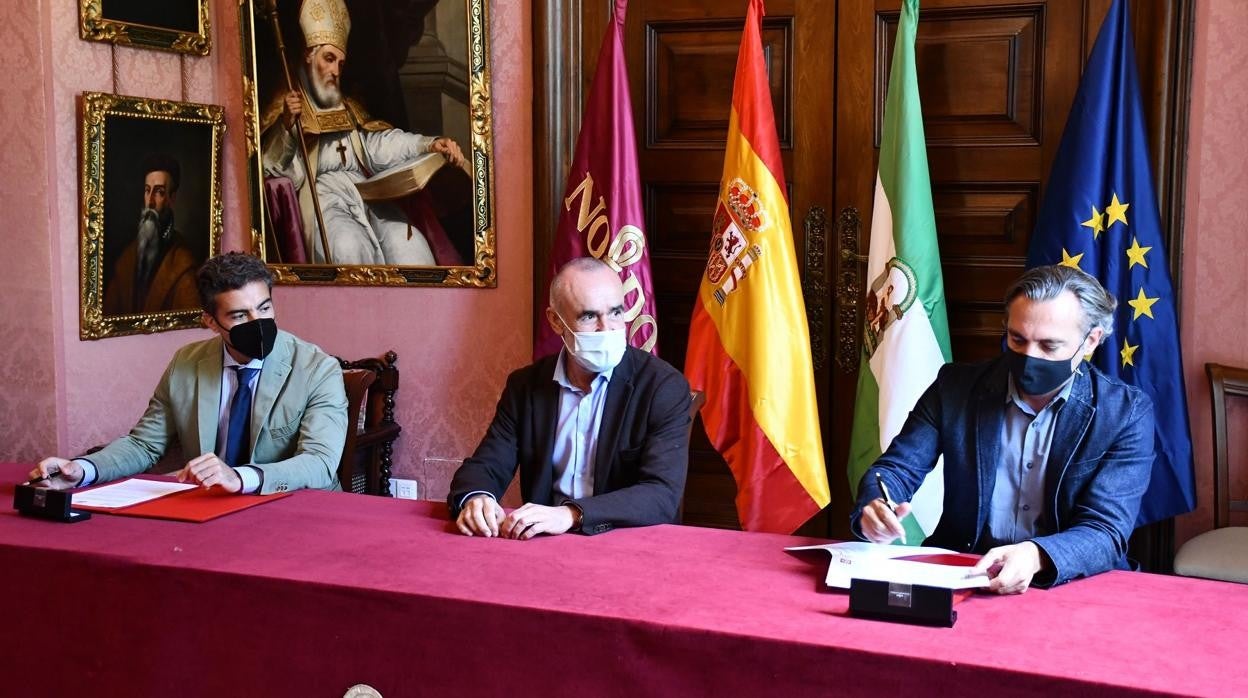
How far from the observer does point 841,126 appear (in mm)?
3871

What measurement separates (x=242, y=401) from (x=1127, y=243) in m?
2.50

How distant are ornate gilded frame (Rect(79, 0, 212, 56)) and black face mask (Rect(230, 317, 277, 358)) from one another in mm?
1655

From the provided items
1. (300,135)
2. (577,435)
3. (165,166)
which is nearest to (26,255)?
(165,166)

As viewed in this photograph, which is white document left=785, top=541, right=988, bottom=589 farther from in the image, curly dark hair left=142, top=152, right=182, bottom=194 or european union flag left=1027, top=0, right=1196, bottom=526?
curly dark hair left=142, top=152, right=182, bottom=194

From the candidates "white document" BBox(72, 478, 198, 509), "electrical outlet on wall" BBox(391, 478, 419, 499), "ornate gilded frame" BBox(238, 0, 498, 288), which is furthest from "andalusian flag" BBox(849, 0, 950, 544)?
"white document" BBox(72, 478, 198, 509)

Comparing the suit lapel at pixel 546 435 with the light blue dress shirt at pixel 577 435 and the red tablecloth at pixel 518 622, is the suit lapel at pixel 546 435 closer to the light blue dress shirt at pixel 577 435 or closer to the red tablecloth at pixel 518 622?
the light blue dress shirt at pixel 577 435

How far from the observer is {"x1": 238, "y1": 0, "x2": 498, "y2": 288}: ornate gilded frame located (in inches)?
163

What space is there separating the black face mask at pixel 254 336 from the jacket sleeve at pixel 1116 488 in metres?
1.83

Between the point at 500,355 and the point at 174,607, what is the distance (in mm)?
2232

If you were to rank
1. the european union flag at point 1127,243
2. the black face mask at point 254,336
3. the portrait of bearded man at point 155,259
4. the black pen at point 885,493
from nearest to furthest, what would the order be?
the black pen at point 885,493, the black face mask at point 254,336, the european union flag at point 1127,243, the portrait of bearded man at point 155,259

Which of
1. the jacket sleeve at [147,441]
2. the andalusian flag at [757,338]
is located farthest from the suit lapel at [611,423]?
the jacket sleeve at [147,441]

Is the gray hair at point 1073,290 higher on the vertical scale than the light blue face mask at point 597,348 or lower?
higher

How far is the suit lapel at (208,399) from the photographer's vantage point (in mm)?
2965

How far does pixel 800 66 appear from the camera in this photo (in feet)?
12.8
